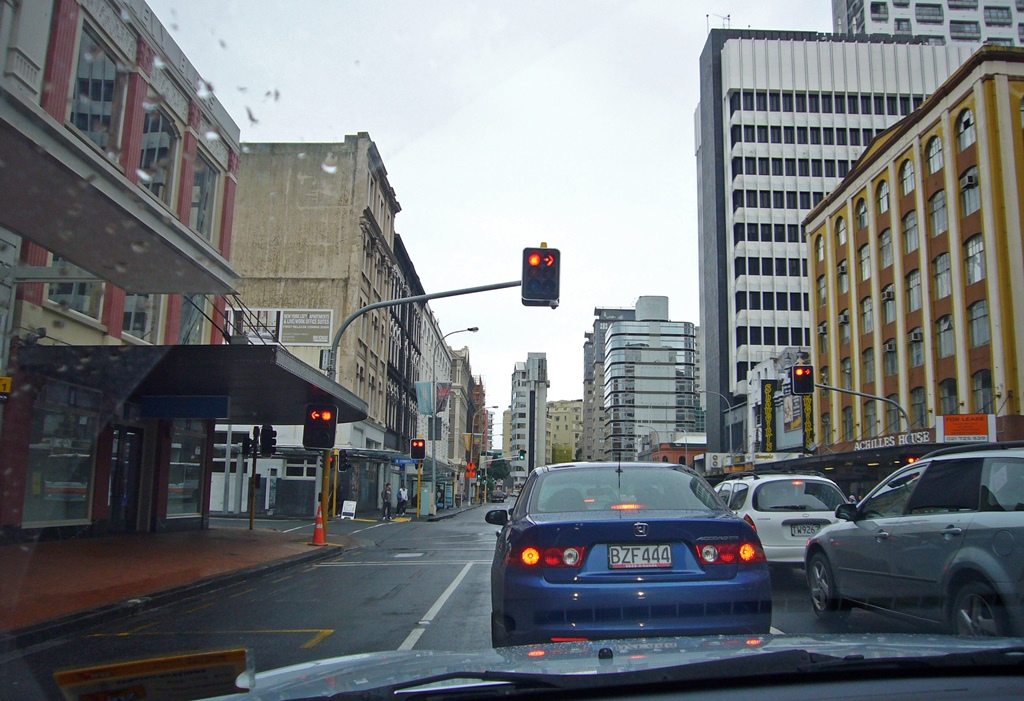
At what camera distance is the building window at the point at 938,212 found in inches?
1531

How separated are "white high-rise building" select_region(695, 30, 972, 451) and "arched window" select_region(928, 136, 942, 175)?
3341 cm

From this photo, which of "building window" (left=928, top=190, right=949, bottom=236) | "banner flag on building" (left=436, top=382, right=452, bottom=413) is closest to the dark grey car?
"banner flag on building" (left=436, top=382, right=452, bottom=413)

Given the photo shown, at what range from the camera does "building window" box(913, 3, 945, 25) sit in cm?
10707

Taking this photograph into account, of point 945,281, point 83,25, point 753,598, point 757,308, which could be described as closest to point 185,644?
point 753,598

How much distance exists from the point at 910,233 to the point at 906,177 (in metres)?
3.05

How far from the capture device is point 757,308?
73.6m

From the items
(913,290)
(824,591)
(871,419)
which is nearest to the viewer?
(824,591)

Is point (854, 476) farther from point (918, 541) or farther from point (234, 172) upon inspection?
point (918, 541)

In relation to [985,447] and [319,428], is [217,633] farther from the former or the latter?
[319,428]

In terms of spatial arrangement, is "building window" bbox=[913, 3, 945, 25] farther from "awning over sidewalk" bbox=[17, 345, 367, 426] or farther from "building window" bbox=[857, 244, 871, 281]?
"awning over sidewalk" bbox=[17, 345, 367, 426]

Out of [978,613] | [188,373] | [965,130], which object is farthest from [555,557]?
[965,130]

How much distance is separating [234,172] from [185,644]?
17498 mm

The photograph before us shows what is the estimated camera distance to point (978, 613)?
5.84 m

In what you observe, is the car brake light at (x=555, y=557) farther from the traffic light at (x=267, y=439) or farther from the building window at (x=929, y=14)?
the building window at (x=929, y=14)
